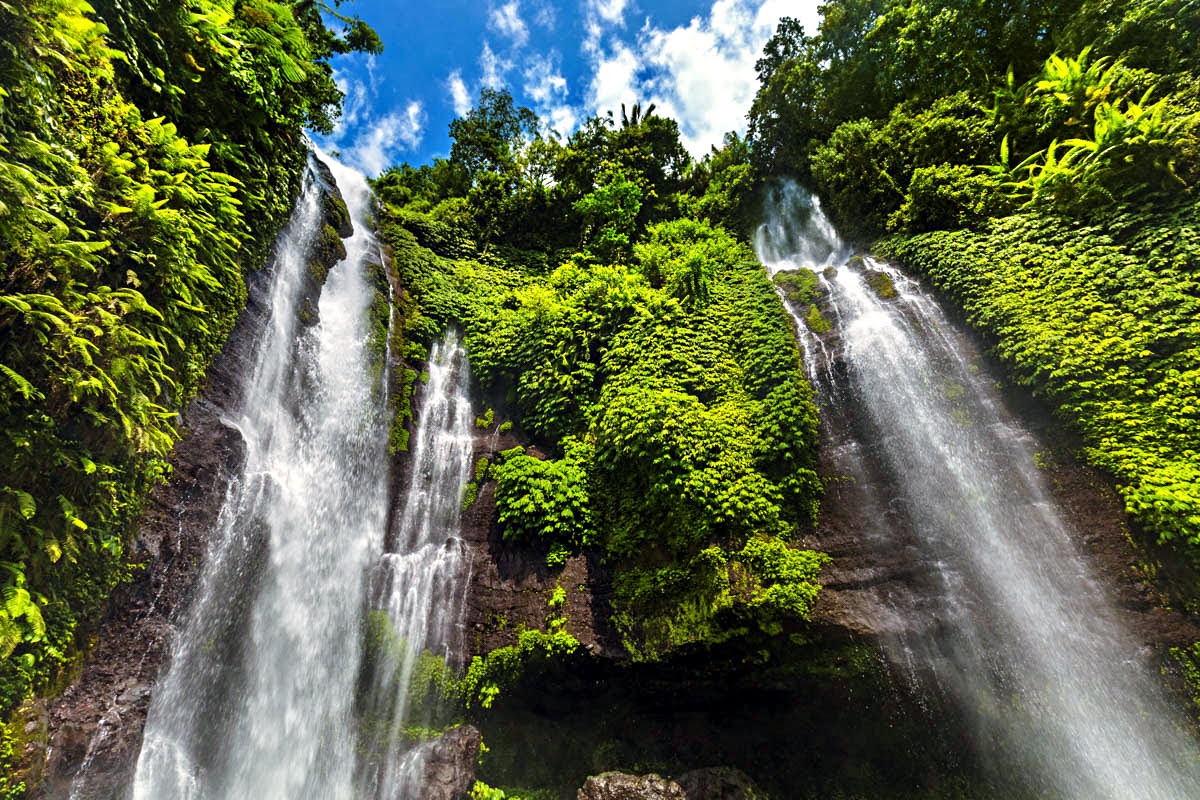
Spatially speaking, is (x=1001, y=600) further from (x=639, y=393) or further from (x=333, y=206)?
(x=333, y=206)

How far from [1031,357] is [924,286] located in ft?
9.74

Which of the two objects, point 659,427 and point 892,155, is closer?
point 659,427

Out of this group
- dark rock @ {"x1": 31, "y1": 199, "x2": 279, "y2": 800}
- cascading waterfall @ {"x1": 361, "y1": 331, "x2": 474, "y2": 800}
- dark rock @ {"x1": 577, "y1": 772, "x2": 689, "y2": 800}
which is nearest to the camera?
dark rock @ {"x1": 31, "y1": 199, "x2": 279, "y2": 800}

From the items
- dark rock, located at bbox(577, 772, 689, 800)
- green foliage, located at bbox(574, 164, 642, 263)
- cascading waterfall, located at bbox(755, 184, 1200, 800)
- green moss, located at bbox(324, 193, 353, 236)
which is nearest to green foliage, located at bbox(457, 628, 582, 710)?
dark rock, located at bbox(577, 772, 689, 800)

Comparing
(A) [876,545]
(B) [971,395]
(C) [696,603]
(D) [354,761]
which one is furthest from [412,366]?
(B) [971,395]

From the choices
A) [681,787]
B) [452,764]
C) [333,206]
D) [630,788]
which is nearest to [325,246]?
[333,206]

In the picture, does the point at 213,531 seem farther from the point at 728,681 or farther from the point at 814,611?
the point at 814,611

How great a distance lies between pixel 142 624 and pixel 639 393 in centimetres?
776

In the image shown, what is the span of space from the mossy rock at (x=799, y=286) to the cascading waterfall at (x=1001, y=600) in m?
2.48

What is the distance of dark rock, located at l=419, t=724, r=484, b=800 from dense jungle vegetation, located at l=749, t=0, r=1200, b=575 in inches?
406

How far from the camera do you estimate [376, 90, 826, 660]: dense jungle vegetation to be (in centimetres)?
708

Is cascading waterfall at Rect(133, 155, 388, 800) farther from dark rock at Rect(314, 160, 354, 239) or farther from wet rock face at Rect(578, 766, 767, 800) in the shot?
wet rock face at Rect(578, 766, 767, 800)

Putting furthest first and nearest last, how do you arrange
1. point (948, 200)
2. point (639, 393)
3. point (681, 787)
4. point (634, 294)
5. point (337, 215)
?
point (337, 215)
point (634, 294)
point (948, 200)
point (639, 393)
point (681, 787)

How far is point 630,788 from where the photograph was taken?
694cm
